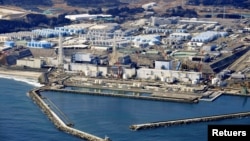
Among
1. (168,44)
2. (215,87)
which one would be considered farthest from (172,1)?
(215,87)

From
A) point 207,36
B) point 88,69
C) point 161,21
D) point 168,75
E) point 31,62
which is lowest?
point 168,75

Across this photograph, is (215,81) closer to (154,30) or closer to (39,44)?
(39,44)

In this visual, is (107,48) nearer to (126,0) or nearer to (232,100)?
(232,100)

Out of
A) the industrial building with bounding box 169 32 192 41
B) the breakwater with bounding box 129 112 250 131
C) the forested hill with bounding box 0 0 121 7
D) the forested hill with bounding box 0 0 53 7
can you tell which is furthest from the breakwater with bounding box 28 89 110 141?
the forested hill with bounding box 0 0 121 7

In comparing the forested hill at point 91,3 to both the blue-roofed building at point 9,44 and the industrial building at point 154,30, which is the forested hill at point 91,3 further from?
the blue-roofed building at point 9,44

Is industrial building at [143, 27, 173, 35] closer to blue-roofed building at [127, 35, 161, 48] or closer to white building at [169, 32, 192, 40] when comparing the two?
white building at [169, 32, 192, 40]

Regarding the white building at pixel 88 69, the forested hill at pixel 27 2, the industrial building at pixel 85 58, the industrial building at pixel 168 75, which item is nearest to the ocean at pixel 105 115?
the industrial building at pixel 168 75

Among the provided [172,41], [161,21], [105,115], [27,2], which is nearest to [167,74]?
[105,115]
